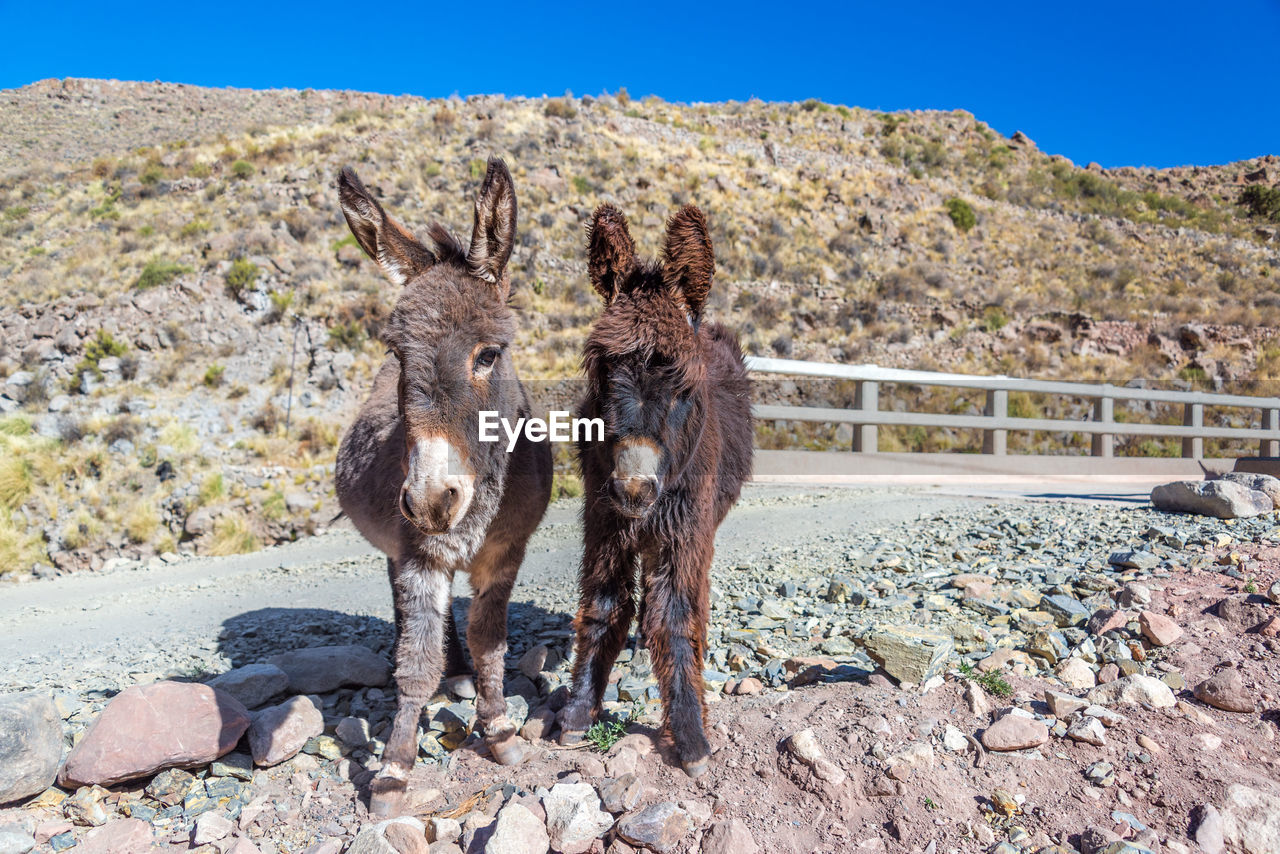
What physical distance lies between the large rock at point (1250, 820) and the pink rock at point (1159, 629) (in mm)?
1228

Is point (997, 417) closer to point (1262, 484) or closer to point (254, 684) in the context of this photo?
point (1262, 484)

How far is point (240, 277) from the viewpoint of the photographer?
63.8ft

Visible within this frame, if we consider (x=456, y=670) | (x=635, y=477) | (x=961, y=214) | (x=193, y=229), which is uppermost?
(x=961, y=214)

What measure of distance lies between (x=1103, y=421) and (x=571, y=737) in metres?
13.0

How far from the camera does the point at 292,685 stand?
418cm

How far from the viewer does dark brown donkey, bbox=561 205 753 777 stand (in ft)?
8.89

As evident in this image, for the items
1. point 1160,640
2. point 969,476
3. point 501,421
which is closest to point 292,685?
point 501,421

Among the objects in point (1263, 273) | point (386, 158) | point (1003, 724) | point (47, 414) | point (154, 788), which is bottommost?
point (154, 788)

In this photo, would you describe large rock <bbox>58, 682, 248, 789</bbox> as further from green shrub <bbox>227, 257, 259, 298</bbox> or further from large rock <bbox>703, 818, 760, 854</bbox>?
green shrub <bbox>227, 257, 259, 298</bbox>

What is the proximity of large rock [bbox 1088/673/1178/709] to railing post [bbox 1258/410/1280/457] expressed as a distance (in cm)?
1505

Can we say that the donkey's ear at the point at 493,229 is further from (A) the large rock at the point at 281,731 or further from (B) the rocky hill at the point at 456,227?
(B) the rocky hill at the point at 456,227

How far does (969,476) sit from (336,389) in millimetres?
14657

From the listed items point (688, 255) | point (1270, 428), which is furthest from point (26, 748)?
point (1270, 428)

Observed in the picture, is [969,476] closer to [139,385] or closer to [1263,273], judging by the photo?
[139,385]
